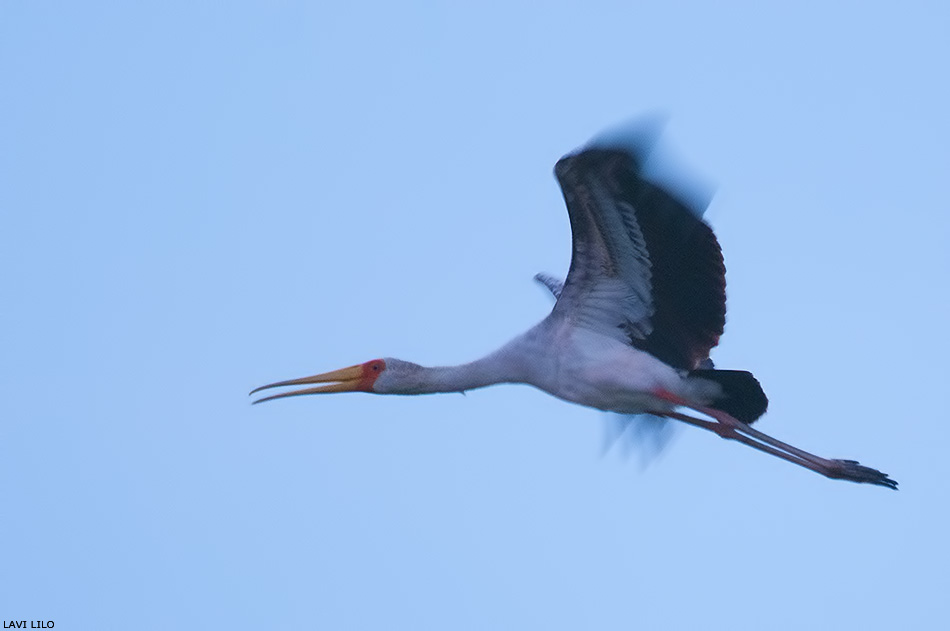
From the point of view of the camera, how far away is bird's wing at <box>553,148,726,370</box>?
38.7ft

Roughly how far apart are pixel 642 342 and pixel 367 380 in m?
2.70

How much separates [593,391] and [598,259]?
1221 millimetres

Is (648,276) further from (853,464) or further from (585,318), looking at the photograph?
(853,464)

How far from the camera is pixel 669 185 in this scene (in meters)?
11.7

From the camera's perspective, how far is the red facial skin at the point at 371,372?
14117 millimetres

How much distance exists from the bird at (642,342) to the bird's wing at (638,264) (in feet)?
0.04

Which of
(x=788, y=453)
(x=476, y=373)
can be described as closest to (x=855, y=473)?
(x=788, y=453)

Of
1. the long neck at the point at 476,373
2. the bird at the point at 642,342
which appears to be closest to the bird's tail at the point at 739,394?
the bird at the point at 642,342

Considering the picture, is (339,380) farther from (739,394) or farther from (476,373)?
(739,394)

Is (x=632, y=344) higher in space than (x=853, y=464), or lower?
higher

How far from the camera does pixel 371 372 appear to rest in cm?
1414

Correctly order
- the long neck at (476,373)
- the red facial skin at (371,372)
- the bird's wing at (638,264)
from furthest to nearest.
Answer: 1. the red facial skin at (371,372)
2. the long neck at (476,373)
3. the bird's wing at (638,264)

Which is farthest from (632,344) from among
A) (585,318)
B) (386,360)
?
(386,360)

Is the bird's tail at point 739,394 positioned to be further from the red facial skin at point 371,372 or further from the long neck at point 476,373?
the red facial skin at point 371,372
